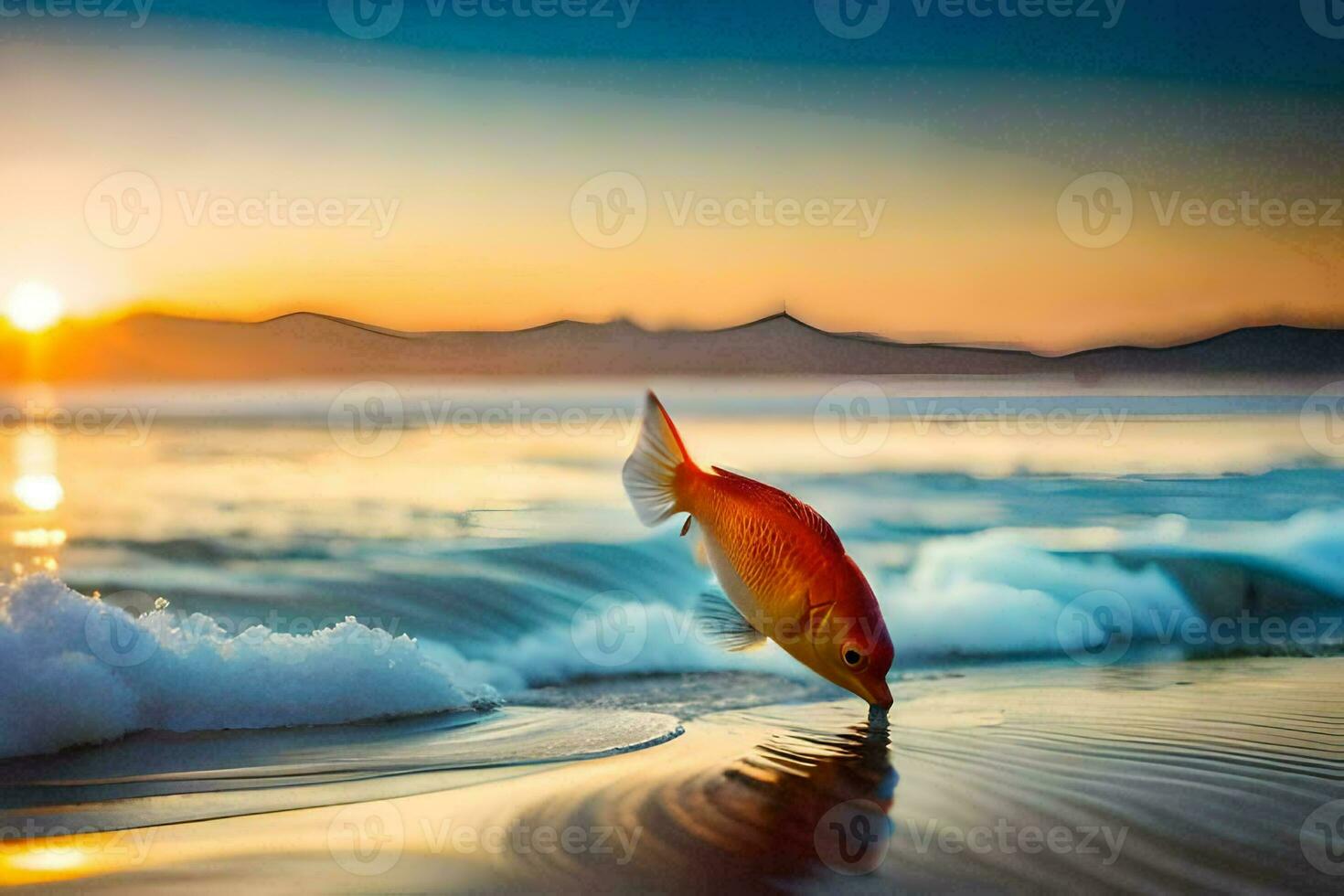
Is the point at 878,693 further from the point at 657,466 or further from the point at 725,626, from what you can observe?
the point at 657,466

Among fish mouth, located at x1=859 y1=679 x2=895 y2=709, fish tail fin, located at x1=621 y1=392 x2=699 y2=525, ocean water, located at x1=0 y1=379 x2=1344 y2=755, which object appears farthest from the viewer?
ocean water, located at x1=0 y1=379 x2=1344 y2=755

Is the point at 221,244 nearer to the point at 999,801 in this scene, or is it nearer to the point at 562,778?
the point at 562,778

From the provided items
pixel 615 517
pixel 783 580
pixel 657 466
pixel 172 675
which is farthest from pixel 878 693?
pixel 615 517

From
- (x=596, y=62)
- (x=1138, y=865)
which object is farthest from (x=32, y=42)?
(x=1138, y=865)

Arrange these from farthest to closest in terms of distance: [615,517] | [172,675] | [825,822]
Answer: [615,517] < [172,675] < [825,822]

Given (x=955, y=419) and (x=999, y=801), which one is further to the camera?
(x=955, y=419)

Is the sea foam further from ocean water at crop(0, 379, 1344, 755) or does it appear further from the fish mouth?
the fish mouth

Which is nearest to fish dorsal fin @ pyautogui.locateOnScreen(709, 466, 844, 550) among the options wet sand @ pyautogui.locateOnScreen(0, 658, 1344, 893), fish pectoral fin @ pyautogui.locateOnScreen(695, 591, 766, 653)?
fish pectoral fin @ pyautogui.locateOnScreen(695, 591, 766, 653)
